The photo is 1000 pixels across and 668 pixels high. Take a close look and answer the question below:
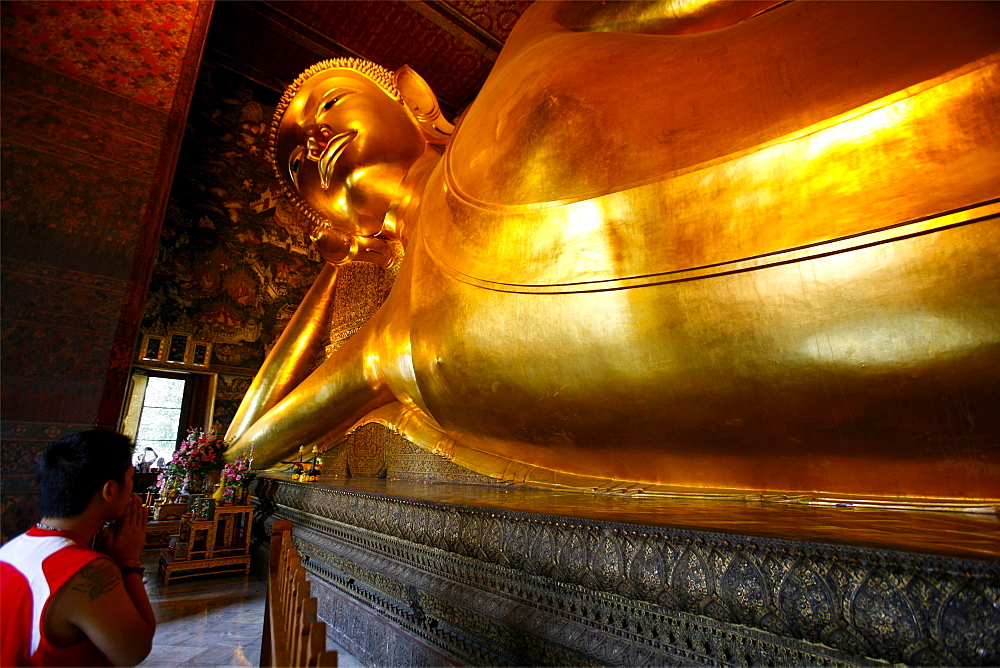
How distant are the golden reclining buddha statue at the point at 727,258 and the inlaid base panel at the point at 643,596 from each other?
410 millimetres

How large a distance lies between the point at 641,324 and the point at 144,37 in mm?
2383

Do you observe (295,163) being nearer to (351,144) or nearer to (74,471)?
(351,144)

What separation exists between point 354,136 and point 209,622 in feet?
6.86

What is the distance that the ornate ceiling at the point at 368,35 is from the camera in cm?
441

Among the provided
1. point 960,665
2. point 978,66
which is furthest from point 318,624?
point 978,66

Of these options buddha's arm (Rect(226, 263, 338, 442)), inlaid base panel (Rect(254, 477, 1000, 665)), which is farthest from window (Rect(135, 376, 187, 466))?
inlaid base panel (Rect(254, 477, 1000, 665))

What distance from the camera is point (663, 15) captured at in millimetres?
1458

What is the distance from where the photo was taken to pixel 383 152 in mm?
2414

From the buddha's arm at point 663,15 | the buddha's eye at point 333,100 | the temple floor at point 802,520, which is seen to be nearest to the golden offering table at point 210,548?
the temple floor at point 802,520

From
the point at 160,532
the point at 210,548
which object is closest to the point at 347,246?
the point at 210,548

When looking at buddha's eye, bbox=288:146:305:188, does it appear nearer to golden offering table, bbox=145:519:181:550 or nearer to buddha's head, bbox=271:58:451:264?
buddha's head, bbox=271:58:451:264

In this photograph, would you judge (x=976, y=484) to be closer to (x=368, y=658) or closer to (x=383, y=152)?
(x=368, y=658)

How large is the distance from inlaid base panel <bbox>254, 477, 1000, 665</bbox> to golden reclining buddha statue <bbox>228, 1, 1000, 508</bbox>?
16.1 inches

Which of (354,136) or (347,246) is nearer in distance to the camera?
(354,136)
